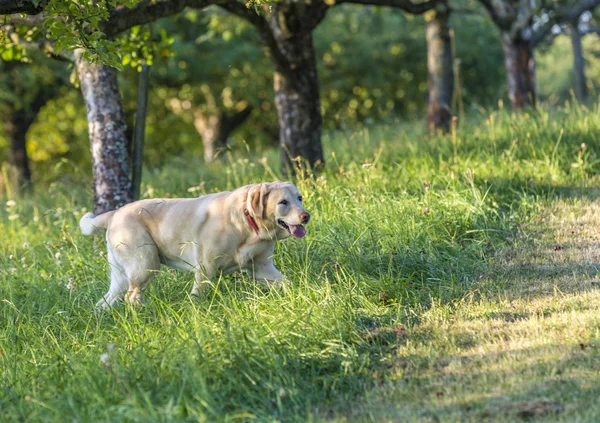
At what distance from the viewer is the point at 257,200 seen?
Result: 5793 millimetres

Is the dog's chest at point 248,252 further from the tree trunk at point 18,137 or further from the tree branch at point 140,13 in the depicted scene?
the tree trunk at point 18,137

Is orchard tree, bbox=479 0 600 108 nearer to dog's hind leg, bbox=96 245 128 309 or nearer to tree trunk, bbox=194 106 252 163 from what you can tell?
dog's hind leg, bbox=96 245 128 309

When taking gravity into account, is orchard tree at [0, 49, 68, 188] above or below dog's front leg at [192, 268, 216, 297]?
above

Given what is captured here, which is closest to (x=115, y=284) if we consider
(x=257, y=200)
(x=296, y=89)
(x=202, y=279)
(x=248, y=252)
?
(x=202, y=279)

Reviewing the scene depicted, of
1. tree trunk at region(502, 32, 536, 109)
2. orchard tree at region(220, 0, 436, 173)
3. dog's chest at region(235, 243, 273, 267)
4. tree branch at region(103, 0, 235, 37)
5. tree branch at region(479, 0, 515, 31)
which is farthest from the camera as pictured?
tree trunk at region(502, 32, 536, 109)

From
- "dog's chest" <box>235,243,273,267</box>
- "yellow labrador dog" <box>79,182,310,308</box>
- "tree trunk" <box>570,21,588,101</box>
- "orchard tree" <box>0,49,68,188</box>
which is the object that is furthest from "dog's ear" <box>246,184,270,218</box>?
"tree trunk" <box>570,21,588,101</box>

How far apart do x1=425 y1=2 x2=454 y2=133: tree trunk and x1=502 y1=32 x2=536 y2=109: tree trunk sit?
7.66 feet

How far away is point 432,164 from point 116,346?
4.94 m

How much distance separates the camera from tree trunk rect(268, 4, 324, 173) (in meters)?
10.0

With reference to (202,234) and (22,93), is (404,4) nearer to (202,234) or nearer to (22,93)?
(202,234)

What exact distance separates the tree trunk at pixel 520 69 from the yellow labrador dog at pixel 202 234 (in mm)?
10568

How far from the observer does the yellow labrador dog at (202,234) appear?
228 inches

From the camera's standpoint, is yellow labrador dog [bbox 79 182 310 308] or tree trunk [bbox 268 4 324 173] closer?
yellow labrador dog [bbox 79 182 310 308]

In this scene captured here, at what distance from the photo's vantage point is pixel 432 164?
909cm
